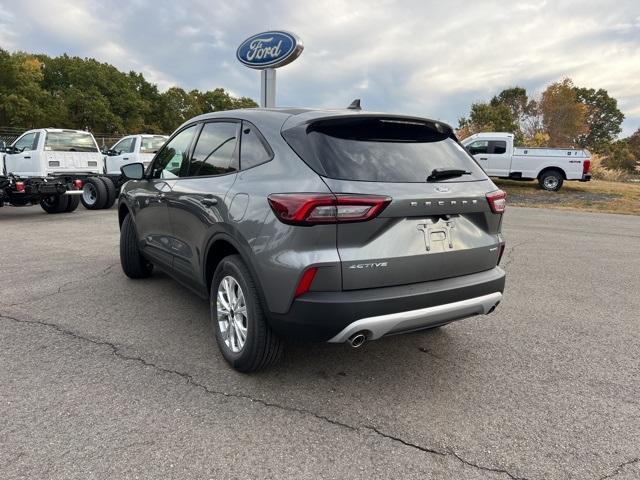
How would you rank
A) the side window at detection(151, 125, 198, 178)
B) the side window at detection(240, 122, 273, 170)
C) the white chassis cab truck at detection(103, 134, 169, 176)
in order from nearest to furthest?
the side window at detection(240, 122, 273, 170) < the side window at detection(151, 125, 198, 178) < the white chassis cab truck at detection(103, 134, 169, 176)

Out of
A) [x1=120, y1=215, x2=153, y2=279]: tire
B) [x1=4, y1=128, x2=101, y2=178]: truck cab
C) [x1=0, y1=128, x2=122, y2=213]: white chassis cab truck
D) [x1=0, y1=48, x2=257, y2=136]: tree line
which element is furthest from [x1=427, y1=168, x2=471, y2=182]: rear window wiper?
[x1=0, y1=48, x2=257, y2=136]: tree line

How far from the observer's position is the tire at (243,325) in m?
2.87

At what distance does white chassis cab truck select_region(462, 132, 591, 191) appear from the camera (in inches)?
782

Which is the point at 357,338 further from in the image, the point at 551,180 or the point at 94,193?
the point at 551,180

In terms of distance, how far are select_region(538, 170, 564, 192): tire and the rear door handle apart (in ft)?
65.7

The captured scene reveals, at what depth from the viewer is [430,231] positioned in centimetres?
279

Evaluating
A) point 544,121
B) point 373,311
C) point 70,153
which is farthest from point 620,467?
point 544,121

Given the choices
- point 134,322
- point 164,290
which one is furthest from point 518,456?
point 164,290

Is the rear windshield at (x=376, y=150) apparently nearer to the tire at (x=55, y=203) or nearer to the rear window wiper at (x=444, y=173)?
the rear window wiper at (x=444, y=173)

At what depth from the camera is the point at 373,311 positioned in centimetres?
258

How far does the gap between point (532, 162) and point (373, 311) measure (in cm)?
2015

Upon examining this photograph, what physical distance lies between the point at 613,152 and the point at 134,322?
57.5m

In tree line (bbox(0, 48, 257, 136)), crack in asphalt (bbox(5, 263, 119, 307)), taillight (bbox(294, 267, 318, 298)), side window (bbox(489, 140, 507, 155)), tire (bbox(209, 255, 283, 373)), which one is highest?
tree line (bbox(0, 48, 257, 136))

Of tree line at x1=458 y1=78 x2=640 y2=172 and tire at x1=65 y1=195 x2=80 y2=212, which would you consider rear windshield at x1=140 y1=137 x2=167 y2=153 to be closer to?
tire at x1=65 y1=195 x2=80 y2=212
